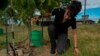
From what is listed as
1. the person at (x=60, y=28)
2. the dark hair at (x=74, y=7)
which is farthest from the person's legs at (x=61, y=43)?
the dark hair at (x=74, y=7)

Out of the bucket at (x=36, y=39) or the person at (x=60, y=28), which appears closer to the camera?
the person at (x=60, y=28)

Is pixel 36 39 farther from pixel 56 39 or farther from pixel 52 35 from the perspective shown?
pixel 52 35

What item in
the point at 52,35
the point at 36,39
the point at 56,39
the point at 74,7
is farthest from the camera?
the point at 36,39

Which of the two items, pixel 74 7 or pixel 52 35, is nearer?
pixel 74 7

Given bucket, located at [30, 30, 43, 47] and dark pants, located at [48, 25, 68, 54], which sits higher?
dark pants, located at [48, 25, 68, 54]

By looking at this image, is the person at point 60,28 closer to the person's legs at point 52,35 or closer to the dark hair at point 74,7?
the person's legs at point 52,35

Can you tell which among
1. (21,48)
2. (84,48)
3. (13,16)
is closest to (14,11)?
(13,16)

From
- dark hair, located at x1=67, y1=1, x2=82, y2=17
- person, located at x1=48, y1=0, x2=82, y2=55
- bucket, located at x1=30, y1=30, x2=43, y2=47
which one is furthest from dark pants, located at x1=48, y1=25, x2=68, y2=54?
bucket, located at x1=30, y1=30, x2=43, y2=47

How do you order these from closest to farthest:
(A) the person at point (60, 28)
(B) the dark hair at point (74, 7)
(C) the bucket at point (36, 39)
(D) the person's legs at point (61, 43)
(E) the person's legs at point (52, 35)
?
(B) the dark hair at point (74, 7) → (A) the person at point (60, 28) → (E) the person's legs at point (52, 35) → (D) the person's legs at point (61, 43) → (C) the bucket at point (36, 39)

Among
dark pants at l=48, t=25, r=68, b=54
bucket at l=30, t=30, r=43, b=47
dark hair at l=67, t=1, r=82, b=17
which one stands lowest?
bucket at l=30, t=30, r=43, b=47

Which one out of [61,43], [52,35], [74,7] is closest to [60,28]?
[52,35]

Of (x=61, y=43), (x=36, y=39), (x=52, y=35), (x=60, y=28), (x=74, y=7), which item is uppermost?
(x=74, y=7)

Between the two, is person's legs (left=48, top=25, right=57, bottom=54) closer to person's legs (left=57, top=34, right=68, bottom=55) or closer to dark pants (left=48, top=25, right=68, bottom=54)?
dark pants (left=48, top=25, right=68, bottom=54)

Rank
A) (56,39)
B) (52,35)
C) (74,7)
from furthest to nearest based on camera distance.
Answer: (56,39)
(52,35)
(74,7)
